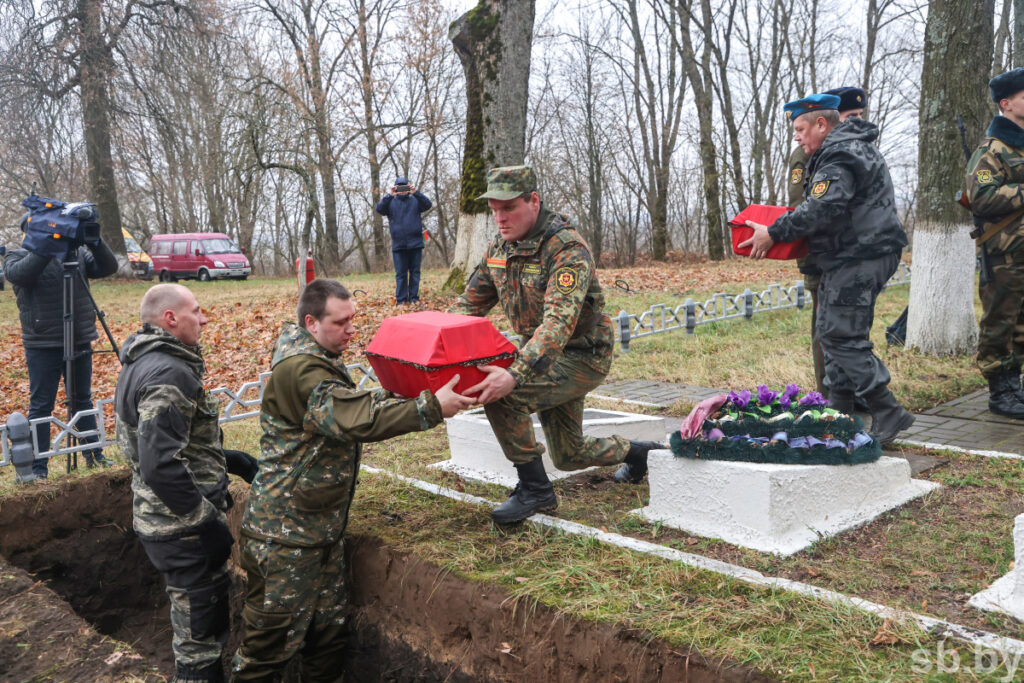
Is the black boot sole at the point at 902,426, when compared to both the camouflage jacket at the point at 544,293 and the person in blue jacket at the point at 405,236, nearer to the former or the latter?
the camouflage jacket at the point at 544,293

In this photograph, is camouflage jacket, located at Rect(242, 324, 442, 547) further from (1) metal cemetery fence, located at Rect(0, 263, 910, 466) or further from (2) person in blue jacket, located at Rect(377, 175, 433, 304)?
(2) person in blue jacket, located at Rect(377, 175, 433, 304)

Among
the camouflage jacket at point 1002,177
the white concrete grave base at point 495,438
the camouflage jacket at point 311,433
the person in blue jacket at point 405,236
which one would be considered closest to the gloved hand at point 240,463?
the camouflage jacket at point 311,433

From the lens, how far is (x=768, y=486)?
137 inches

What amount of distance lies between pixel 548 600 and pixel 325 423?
3.70 ft

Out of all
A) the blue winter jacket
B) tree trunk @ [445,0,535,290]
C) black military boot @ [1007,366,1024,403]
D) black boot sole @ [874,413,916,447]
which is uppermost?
tree trunk @ [445,0,535,290]

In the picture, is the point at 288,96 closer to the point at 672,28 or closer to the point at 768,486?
the point at 672,28

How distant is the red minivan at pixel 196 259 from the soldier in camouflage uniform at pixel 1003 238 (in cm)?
2330

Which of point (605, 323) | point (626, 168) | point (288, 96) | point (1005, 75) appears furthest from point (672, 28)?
point (605, 323)

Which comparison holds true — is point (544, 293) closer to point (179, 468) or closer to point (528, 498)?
point (528, 498)

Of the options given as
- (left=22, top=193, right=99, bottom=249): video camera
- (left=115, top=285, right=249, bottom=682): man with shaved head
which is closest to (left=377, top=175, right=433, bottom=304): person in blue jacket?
(left=22, top=193, right=99, bottom=249): video camera

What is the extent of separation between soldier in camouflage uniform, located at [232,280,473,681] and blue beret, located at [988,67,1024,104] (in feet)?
14.1

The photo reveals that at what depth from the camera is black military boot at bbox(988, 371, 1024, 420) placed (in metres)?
5.54

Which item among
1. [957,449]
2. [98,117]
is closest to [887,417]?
[957,449]

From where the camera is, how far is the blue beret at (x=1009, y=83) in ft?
16.7
